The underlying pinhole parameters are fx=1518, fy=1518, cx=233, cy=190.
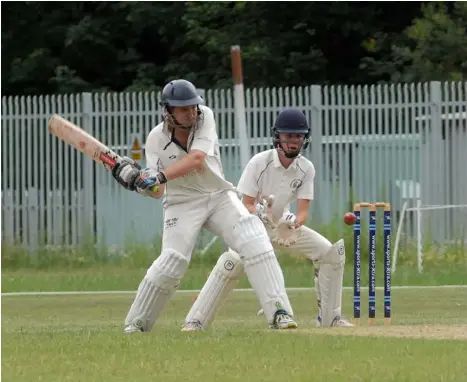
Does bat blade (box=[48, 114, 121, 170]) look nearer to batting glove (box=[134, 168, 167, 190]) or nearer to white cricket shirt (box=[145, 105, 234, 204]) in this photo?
white cricket shirt (box=[145, 105, 234, 204])

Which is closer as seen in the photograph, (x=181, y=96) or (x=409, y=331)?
(x=409, y=331)

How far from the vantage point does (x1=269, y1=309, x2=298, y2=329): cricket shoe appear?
9.94 meters

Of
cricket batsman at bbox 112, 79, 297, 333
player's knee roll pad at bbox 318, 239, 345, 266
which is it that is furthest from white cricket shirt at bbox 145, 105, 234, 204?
player's knee roll pad at bbox 318, 239, 345, 266

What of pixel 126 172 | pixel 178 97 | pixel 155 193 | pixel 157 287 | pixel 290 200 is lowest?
pixel 157 287

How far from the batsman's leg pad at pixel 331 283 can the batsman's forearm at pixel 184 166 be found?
157 centimetres

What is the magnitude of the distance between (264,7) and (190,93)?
1771cm

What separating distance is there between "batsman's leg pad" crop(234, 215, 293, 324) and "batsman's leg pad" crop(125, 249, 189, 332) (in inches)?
16.1

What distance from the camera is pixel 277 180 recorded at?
11289mm

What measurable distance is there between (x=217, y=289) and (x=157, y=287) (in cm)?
66

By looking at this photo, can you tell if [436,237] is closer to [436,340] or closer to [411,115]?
[411,115]

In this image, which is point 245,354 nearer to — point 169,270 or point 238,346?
point 238,346

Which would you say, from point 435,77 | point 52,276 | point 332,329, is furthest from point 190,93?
point 435,77

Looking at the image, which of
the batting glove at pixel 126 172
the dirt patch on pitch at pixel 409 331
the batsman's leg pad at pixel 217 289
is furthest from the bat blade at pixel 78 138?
the dirt patch on pitch at pixel 409 331

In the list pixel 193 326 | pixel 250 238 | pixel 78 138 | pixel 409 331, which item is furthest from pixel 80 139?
pixel 409 331
